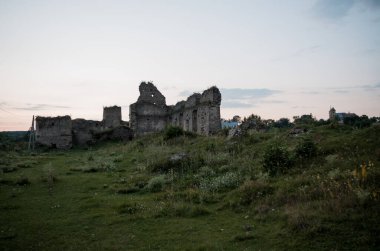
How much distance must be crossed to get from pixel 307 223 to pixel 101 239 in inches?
186

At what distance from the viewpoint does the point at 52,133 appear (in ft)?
123

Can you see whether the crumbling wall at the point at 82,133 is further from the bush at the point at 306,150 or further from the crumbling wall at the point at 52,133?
the bush at the point at 306,150

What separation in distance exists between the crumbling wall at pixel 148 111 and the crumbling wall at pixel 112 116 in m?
4.03

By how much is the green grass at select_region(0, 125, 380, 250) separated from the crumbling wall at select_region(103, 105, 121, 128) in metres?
30.5

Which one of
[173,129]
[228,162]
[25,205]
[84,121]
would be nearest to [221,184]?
[228,162]

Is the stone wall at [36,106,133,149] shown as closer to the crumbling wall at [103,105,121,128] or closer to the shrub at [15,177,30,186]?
the crumbling wall at [103,105,121,128]

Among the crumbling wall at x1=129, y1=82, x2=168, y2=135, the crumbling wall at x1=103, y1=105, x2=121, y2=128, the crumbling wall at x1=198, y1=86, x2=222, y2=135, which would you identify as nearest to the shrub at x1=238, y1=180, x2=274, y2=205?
the crumbling wall at x1=198, y1=86, x2=222, y2=135

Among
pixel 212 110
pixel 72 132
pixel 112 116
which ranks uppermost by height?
pixel 112 116

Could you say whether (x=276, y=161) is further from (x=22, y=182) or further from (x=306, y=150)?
(x=22, y=182)

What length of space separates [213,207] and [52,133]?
3181 cm

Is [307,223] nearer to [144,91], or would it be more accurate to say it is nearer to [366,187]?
[366,187]

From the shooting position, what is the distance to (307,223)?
Answer: 7.29 metres

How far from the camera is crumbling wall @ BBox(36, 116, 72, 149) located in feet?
123

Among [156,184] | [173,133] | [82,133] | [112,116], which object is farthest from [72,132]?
[156,184]
